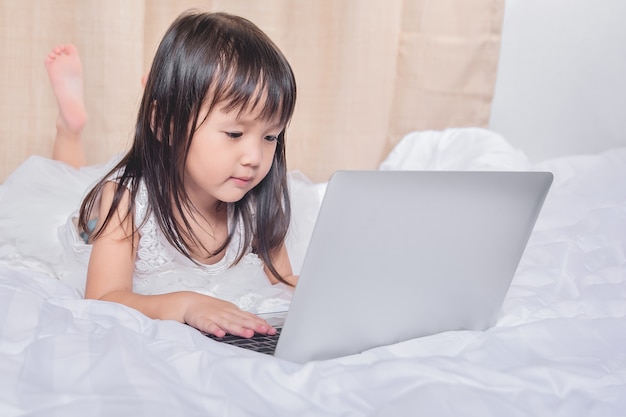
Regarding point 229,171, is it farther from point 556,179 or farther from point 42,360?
point 556,179

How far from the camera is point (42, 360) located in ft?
2.08

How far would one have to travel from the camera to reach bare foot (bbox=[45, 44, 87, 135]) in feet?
5.11

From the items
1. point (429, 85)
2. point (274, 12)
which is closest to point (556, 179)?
point (429, 85)

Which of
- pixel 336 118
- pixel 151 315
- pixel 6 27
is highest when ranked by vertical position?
pixel 6 27

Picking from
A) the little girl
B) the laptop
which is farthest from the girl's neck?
the laptop

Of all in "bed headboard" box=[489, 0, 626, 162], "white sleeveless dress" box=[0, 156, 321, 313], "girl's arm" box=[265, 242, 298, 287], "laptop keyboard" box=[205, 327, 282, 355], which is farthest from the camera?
"bed headboard" box=[489, 0, 626, 162]

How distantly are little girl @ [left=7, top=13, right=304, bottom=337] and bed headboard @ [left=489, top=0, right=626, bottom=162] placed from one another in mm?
1086

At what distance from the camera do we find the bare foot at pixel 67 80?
156cm

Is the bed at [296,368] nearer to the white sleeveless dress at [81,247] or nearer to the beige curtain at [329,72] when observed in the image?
the white sleeveless dress at [81,247]

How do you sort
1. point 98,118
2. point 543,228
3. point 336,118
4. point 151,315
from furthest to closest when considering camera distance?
point 336,118
point 98,118
point 543,228
point 151,315

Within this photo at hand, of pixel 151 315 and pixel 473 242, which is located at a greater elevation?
pixel 473 242

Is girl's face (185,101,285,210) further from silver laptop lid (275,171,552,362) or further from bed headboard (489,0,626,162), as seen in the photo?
bed headboard (489,0,626,162)

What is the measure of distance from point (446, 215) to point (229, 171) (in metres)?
0.36

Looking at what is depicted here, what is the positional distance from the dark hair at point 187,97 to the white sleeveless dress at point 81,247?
0.03 m
